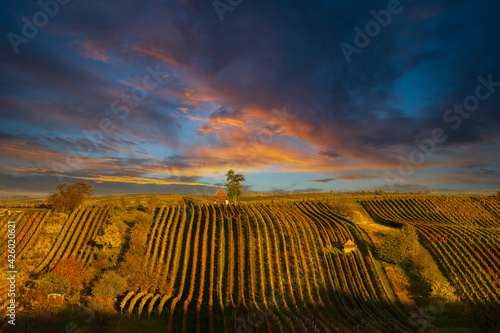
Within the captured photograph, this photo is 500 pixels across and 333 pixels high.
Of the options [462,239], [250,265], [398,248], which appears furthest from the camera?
[462,239]

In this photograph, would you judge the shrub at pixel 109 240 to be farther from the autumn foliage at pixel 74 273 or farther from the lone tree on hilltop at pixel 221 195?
the lone tree on hilltop at pixel 221 195

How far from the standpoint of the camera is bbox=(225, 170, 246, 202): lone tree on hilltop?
8304 centimetres

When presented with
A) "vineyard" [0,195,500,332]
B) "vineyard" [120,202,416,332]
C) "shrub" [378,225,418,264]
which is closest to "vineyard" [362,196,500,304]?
"vineyard" [0,195,500,332]

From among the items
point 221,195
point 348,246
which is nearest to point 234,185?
point 221,195

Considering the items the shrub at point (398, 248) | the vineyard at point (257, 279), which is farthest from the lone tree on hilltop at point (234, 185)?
the shrub at point (398, 248)

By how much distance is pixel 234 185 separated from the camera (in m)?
83.6

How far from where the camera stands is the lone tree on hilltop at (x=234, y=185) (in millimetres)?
83044

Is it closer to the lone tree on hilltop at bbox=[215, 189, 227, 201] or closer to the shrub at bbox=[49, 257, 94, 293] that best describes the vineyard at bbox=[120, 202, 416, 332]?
the shrub at bbox=[49, 257, 94, 293]

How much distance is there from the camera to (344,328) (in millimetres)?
26281

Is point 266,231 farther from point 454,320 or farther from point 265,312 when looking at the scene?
point 454,320

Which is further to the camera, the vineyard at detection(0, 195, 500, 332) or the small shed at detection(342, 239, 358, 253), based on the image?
the small shed at detection(342, 239, 358, 253)

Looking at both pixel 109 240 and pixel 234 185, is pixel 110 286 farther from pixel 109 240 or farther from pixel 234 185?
pixel 234 185

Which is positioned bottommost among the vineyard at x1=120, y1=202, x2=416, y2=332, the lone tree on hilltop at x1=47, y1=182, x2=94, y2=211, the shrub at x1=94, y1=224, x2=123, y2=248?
the vineyard at x1=120, y1=202, x2=416, y2=332

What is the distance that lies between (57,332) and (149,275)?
11665 millimetres
